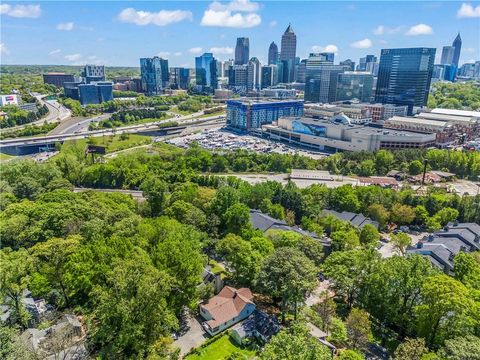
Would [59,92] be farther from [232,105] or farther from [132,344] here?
[132,344]

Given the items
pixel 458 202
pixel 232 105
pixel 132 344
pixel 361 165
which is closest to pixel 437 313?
pixel 132 344

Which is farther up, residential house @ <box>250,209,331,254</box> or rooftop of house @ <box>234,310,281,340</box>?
residential house @ <box>250,209,331,254</box>

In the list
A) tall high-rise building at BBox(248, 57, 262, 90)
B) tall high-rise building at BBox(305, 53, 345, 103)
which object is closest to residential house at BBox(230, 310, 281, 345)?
tall high-rise building at BBox(305, 53, 345, 103)

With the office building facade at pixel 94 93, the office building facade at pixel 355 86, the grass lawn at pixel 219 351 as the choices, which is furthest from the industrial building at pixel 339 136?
the office building facade at pixel 94 93

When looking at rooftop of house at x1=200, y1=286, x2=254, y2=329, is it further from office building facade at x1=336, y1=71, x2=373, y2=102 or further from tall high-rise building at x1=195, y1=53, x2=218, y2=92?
tall high-rise building at x1=195, y1=53, x2=218, y2=92

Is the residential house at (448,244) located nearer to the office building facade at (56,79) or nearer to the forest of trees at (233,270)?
the forest of trees at (233,270)

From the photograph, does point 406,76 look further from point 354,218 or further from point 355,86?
point 354,218
